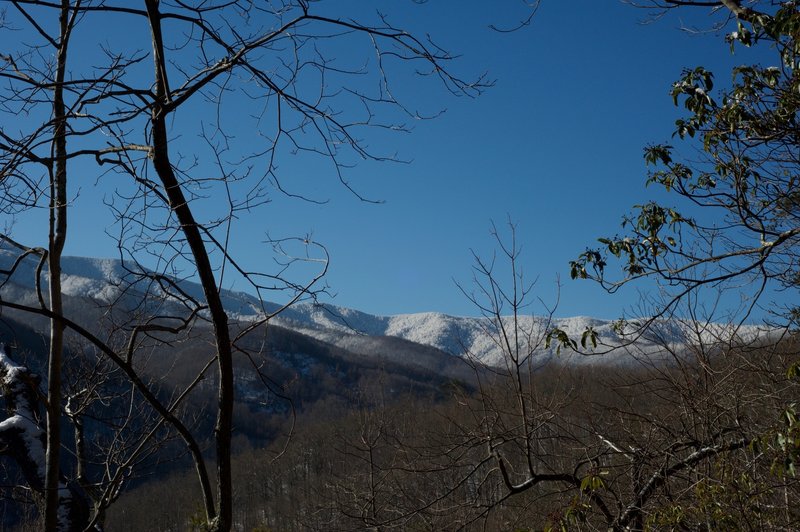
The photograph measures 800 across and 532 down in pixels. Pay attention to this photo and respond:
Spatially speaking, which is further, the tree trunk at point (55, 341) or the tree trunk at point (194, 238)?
the tree trunk at point (55, 341)

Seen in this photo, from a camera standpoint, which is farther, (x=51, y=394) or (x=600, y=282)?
(x=600, y=282)

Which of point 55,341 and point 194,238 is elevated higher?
point 194,238

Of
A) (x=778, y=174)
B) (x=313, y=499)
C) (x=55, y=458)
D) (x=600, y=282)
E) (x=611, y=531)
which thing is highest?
(x=778, y=174)

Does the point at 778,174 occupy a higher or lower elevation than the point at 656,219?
higher

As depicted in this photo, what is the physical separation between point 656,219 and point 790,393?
2.32 m

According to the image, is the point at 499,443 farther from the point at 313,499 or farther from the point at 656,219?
the point at 313,499

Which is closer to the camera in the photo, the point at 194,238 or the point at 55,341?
the point at 194,238

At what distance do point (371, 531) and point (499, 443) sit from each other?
3170 mm

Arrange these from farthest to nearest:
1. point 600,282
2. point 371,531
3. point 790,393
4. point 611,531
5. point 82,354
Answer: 1. point 82,354
2. point 371,531
3. point 790,393
4. point 600,282
5. point 611,531

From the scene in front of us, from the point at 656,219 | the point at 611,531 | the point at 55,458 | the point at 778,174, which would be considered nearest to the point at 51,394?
the point at 55,458

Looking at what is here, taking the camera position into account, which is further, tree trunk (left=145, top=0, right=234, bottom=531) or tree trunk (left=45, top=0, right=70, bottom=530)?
tree trunk (left=45, top=0, right=70, bottom=530)

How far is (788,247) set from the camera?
5312 mm

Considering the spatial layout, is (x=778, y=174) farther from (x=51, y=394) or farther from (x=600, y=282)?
(x=51, y=394)

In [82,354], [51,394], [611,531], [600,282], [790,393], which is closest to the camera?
[51,394]
